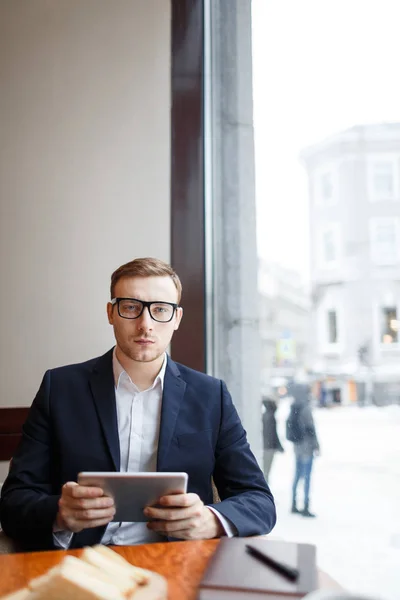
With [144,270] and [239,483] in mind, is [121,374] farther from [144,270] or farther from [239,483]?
[239,483]

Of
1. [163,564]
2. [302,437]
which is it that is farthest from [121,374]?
[302,437]

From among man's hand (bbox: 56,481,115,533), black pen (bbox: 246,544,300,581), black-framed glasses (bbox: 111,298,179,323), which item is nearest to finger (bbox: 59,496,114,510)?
man's hand (bbox: 56,481,115,533)

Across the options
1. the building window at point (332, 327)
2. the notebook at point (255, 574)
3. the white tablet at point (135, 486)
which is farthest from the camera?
the building window at point (332, 327)

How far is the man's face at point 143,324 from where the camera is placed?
1444mm

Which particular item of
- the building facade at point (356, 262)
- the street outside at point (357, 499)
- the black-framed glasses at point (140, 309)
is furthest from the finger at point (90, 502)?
the building facade at point (356, 262)

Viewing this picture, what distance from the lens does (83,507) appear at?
114cm

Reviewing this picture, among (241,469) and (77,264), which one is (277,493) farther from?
(77,264)

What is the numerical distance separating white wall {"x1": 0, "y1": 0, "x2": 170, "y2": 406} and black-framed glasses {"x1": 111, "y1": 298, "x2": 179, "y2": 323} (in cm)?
71

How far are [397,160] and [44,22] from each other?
1.66 metres

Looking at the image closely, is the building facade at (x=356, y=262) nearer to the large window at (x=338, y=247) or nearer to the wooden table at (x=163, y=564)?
the large window at (x=338, y=247)

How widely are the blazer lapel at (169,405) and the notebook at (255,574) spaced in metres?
0.49

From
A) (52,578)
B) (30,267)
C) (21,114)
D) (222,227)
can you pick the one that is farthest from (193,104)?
(52,578)

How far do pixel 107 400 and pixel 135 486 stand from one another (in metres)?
0.42

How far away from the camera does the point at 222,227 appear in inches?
90.0
